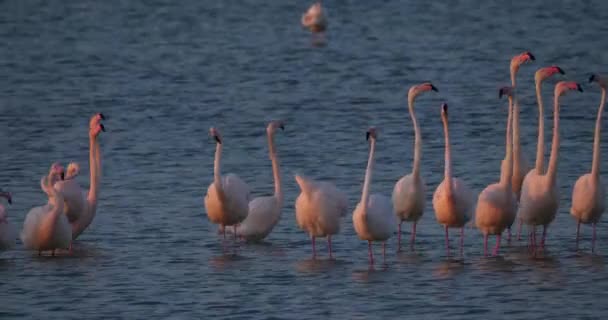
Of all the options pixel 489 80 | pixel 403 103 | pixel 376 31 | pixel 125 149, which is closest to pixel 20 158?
pixel 125 149

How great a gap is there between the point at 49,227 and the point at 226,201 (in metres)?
1.79

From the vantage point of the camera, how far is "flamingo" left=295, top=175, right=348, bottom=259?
14.2 meters

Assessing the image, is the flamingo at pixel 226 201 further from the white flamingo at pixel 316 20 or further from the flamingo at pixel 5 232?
the white flamingo at pixel 316 20

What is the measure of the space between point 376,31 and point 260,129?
13.0m

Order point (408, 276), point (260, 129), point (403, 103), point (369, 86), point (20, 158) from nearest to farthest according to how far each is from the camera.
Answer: point (408, 276), point (20, 158), point (260, 129), point (403, 103), point (369, 86)

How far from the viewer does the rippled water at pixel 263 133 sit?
13227mm

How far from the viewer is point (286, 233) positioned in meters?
15.8

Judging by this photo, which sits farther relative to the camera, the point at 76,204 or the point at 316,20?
the point at 316,20

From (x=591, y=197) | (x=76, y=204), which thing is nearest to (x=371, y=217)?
(x=591, y=197)

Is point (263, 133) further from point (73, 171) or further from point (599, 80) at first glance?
point (599, 80)

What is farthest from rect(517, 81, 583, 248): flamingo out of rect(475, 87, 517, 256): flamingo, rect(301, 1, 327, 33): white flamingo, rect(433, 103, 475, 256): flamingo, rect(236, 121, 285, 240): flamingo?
rect(301, 1, 327, 33): white flamingo

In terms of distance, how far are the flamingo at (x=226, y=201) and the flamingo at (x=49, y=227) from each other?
4.93ft

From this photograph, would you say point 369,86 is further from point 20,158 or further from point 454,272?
point 454,272

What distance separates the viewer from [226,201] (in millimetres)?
15055
